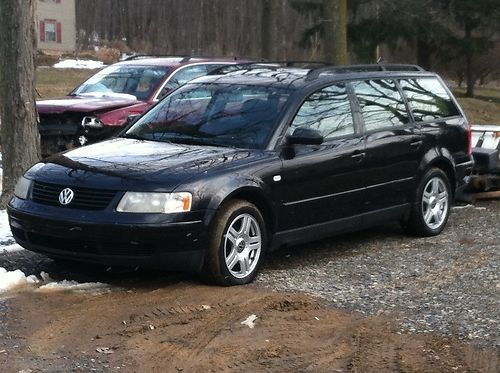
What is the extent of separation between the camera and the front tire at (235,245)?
20.9ft

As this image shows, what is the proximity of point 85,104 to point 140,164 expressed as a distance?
5.17 metres

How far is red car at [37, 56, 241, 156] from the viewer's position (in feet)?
36.7

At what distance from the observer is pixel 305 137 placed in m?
6.89

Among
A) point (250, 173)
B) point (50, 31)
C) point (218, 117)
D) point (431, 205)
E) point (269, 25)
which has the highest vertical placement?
point (50, 31)

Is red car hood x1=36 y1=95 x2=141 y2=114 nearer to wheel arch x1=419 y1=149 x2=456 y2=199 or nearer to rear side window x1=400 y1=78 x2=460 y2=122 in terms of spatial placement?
rear side window x1=400 y1=78 x2=460 y2=122

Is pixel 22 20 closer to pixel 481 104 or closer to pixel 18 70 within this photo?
pixel 18 70

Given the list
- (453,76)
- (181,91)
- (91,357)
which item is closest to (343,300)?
(91,357)

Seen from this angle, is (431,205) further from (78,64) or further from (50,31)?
(50,31)

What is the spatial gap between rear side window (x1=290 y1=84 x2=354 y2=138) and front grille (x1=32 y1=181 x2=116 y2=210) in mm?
1793

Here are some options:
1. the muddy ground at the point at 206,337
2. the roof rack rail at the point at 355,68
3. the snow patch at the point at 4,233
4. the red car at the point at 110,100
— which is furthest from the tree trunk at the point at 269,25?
the muddy ground at the point at 206,337

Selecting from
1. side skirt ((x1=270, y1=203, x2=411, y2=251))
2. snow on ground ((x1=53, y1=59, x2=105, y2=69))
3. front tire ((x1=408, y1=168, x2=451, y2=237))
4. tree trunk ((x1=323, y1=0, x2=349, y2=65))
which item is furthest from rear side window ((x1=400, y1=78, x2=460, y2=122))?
snow on ground ((x1=53, y1=59, x2=105, y2=69))

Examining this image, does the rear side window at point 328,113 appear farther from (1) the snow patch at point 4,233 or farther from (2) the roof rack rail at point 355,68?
(1) the snow patch at point 4,233

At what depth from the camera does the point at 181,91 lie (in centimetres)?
802

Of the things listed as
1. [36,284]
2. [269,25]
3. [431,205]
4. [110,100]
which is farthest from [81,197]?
[269,25]
